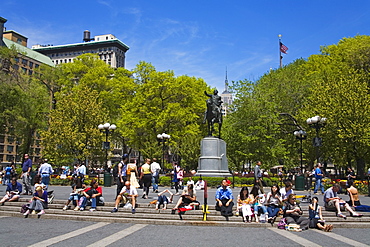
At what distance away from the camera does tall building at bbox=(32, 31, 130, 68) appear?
9731cm

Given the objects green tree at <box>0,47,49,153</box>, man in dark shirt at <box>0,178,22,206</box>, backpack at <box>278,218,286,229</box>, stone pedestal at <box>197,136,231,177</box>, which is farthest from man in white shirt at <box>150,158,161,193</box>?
green tree at <box>0,47,49,153</box>

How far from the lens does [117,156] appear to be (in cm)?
8988

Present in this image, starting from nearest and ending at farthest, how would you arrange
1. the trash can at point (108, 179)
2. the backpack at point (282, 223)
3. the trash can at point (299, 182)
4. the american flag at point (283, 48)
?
the backpack at point (282, 223)
the trash can at point (299, 182)
the trash can at point (108, 179)
the american flag at point (283, 48)

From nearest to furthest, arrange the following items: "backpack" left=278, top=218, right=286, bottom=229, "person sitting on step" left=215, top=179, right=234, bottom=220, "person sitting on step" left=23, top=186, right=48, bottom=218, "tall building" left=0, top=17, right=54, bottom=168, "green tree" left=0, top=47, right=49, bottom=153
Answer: "backpack" left=278, top=218, right=286, bottom=229 → "person sitting on step" left=215, top=179, right=234, bottom=220 → "person sitting on step" left=23, top=186, right=48, bottom=218 → "green tree" left=0, top=47, right=49, bottom=153 → "tall building" left=0, top=17, right=54, bottom=168

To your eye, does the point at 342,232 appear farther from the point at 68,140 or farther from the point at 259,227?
the point at 68,140

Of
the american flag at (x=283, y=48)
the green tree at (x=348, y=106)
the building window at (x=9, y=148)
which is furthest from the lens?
the building window at (x=9, y=148)

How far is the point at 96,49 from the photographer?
330ft

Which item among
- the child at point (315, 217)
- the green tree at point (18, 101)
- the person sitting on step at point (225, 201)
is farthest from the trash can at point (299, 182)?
the green tree at point (18, 101)

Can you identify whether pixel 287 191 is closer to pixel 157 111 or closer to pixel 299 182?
pixel 299 182

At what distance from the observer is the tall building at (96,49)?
319 ft

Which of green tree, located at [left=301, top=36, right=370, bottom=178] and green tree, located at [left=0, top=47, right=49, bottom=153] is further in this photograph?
green tree, located at [left=0, top=47, right=49, bottom=153]

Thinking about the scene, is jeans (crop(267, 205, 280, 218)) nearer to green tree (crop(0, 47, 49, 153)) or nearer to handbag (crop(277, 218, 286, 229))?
handbag (crop(277, 218, 286, 229))

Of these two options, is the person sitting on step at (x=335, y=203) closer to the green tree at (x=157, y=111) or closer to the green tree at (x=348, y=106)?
the green tree at (x=348, y=106)

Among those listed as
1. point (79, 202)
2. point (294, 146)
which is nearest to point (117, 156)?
point (294, 146)
